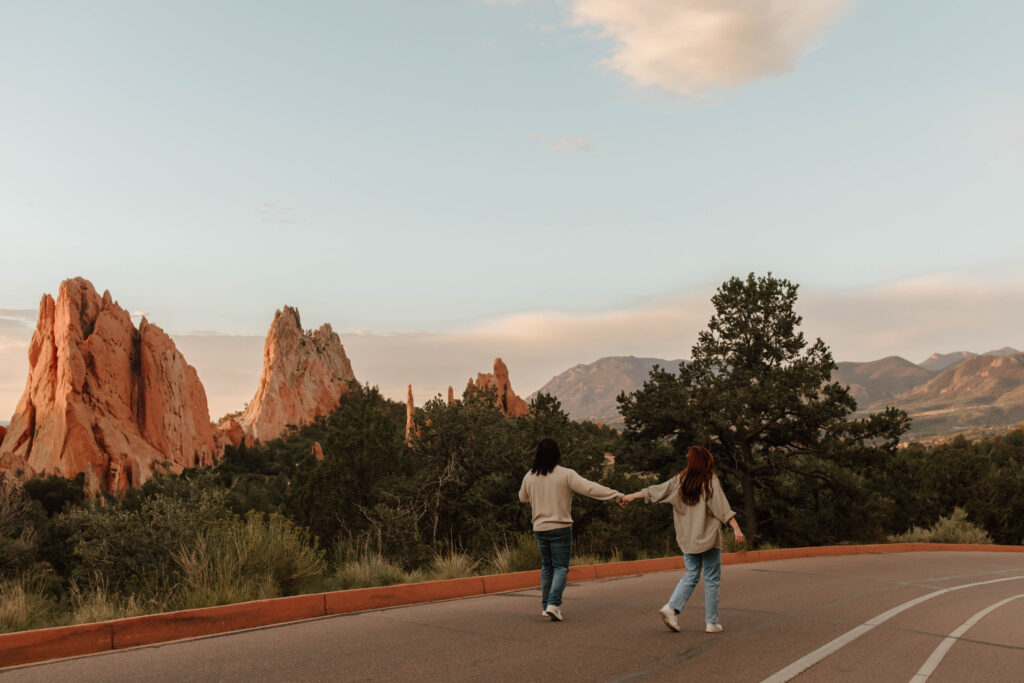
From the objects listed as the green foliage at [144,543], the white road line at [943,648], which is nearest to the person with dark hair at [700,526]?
the white road line at [943,648]

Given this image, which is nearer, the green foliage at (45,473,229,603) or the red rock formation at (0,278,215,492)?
the green foliage at (45,473,229,603)

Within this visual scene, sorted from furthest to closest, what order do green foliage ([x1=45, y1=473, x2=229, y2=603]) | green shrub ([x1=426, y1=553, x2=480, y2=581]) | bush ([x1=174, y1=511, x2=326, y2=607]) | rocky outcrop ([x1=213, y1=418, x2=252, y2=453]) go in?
rocky outcrop ([x1=213, y1=418, x2=252, y2=453]) → green shrub ([x1=426, y1=553, x2=480, y2=581]) → green foliage ([x1=45, y1=473, x2=229, y2=603]) → bush ([x1=174, y1=511, x2=326, y2=607])

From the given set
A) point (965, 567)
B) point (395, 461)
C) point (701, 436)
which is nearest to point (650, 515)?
point (701, 436)

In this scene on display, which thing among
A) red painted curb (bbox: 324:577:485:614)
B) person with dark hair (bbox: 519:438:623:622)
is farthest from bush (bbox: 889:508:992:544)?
person with dark hair (bbox: 519:438:623:622)

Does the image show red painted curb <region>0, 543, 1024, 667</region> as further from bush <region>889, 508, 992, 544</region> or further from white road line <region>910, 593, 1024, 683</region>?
bush <region>889, 508, 992, 544</region>

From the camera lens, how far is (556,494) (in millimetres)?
7852

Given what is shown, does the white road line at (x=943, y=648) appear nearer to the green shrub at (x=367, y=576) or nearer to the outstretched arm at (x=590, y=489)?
the outstretched arm at (x=590, y=489)

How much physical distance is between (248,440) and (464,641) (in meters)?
107

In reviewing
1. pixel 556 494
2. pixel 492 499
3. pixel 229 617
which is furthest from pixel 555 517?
pixel 492 499

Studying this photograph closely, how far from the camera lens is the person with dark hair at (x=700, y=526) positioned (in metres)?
7.52

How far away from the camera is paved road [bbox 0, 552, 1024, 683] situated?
5785mm

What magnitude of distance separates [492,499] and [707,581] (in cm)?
1225

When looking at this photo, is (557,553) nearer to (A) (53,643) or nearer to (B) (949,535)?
(A) (53,643)

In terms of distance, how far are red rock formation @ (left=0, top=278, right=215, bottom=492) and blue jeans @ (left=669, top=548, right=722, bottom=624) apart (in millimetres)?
72024
